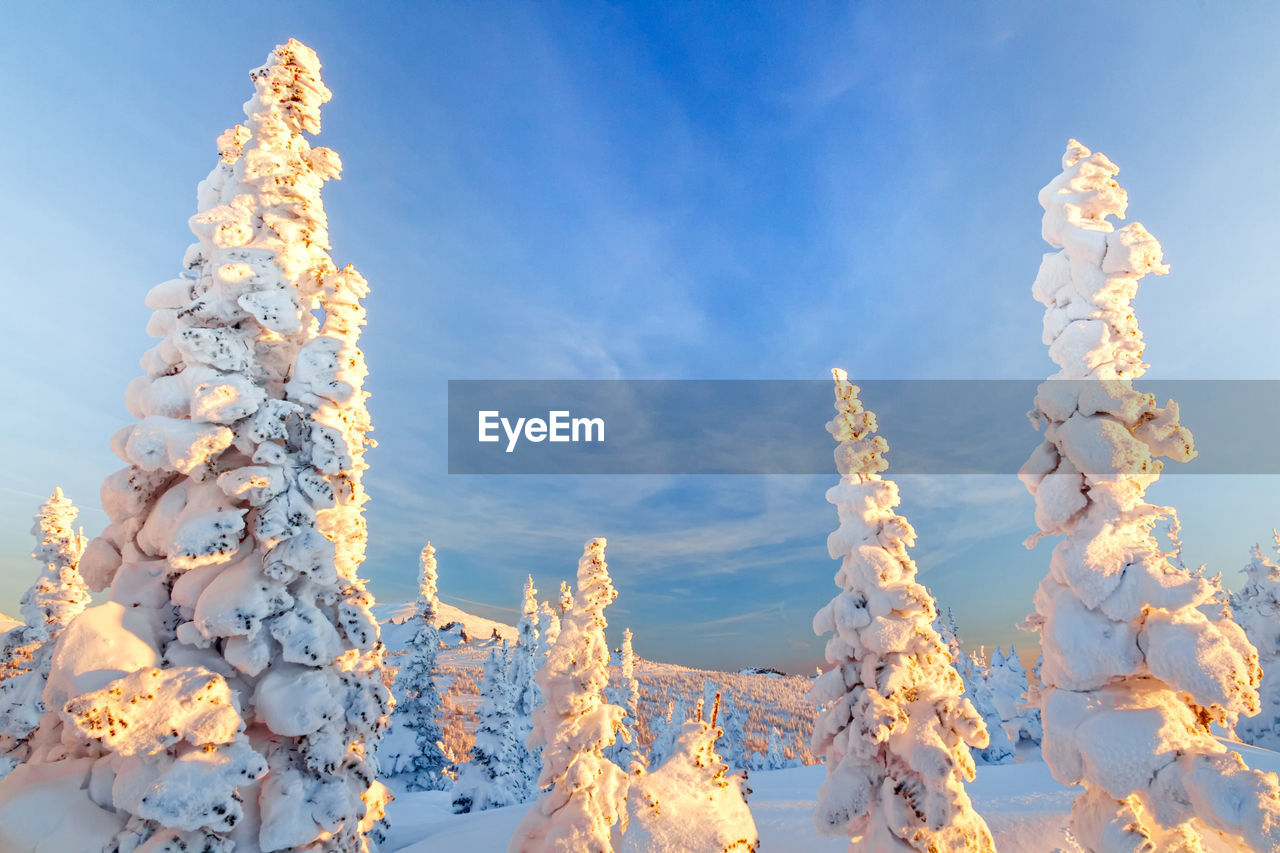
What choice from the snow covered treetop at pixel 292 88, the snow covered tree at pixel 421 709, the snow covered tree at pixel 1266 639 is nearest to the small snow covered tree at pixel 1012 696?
the snow covered tree at pixel 1266 639

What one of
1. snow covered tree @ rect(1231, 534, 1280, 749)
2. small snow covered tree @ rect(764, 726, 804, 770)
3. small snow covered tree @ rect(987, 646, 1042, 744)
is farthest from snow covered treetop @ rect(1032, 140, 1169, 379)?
small snow covered tree @ rect(764, 726, 804, 770)

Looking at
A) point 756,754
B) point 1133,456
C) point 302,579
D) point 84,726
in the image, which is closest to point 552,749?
point 302,579

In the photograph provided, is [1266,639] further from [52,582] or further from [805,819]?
[52,582]

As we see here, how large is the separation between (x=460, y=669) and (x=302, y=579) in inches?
3321

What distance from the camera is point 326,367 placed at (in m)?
8.21

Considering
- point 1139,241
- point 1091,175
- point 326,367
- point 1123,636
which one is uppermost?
point 1091,175

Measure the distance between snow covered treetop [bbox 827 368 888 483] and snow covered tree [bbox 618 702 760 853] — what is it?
23.8 feet

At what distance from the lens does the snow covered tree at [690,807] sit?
A: 5.89 m

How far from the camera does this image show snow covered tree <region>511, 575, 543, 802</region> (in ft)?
115

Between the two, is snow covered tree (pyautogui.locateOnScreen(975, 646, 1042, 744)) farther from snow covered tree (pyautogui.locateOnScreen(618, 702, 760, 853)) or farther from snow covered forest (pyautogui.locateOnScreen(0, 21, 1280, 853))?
snow covered tree (pyautogui.locateOnScreen(618, 702, 760, 853))

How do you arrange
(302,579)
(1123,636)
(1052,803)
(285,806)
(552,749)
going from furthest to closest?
(1052,803) → (552,749) → (1123,636) → (302,579) → (285,806)

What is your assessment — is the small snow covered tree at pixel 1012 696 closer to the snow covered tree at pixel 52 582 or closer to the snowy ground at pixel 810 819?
the snowy ground at pixel 810 819

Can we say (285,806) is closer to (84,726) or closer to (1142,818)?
(84,726)

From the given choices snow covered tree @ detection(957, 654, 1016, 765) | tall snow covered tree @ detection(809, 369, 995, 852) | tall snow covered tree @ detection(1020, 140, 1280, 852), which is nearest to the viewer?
tall snow covered tree @ detection(1020, 140, 1280, 852)
